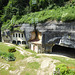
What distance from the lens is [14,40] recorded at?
27703mm

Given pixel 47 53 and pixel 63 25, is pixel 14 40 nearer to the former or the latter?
pixel 47 53

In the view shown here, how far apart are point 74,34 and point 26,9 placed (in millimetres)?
21389

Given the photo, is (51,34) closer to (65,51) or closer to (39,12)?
(65,51)

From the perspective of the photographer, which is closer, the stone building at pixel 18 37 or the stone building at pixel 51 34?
the stone building at pixel 51 34

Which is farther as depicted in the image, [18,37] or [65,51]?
[18,37]

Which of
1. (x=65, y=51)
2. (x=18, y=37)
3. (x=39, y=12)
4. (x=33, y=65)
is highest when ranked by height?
(x=39, y=12)

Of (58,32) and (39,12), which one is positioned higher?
(39,12)

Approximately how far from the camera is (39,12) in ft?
77.4

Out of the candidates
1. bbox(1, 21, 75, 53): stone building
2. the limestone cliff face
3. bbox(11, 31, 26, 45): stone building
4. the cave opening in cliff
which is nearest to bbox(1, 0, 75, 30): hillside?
the limestone cliff face

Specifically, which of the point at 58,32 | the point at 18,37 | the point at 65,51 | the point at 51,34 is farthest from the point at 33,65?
the point at 18,37

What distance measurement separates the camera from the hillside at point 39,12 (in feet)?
60.1

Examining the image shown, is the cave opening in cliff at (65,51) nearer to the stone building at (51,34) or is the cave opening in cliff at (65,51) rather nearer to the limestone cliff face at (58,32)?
the stone building at (51,34)

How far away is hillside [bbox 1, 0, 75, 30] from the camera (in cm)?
1833

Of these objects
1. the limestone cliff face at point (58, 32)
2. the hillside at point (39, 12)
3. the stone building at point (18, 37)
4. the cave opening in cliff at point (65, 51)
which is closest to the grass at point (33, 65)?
the limestone cliff face at point (58, 32)
